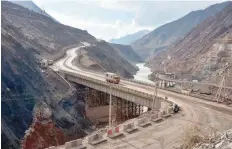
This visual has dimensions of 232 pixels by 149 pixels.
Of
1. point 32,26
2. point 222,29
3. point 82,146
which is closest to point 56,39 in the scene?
point 32,26

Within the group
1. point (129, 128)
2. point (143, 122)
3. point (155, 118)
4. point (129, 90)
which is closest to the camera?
point (129, 128)

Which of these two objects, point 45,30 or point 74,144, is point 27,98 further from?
point 45,30

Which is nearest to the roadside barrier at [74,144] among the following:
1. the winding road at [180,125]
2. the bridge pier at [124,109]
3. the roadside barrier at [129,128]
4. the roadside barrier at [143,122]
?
the winding road at [180,125]

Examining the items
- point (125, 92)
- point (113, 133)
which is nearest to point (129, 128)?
point (113, 133)

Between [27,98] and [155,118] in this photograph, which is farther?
[27,98]

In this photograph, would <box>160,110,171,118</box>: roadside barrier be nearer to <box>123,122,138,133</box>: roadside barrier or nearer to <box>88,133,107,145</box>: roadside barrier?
<box>123,122,138,133</box>: roadside barrier

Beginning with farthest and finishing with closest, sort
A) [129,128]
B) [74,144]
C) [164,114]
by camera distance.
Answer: [164,114] < [129,128] < [74,144]

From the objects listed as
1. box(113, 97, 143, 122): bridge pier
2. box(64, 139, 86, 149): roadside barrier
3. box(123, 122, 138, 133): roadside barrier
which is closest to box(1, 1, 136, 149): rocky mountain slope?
box(113, 97, 143, 122): bridge pier

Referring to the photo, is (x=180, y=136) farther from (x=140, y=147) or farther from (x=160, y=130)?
(x=140, y=147)

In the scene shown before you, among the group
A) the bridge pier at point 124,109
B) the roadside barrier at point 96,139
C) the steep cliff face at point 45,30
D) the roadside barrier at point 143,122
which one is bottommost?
the bridge pier at point 124,109

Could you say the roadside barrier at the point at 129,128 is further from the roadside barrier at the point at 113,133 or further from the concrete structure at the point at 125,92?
the concrete structure at the point at 125,92

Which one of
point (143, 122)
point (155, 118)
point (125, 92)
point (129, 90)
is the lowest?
point (143, 122)
